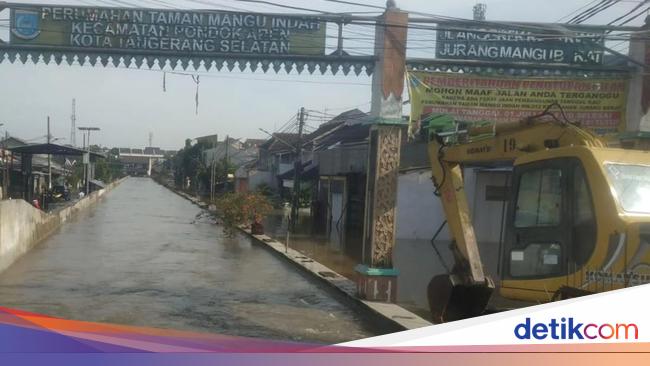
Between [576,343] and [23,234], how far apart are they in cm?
1187

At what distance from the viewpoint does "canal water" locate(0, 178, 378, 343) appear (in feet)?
20.9

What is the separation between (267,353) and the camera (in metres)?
3.32

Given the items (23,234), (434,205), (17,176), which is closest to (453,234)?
(23,234)

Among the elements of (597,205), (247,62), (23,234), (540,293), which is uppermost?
(247,62)

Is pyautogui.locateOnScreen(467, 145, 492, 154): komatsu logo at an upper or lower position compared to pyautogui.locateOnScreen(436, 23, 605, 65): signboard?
lower

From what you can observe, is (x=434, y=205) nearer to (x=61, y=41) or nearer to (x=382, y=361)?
(x=61, y=41)

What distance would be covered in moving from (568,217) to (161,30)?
15.3ft

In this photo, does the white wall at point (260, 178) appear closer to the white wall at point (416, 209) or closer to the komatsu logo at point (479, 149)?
the white wall at point (416, 209)

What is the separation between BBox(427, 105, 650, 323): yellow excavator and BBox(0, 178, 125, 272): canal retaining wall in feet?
27.4

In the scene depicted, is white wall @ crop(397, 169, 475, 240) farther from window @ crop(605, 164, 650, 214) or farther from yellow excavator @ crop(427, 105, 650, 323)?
window @ crop(605, 164, 650, 214)

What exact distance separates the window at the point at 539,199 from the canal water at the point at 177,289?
4.48 ft

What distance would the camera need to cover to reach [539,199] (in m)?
3.84

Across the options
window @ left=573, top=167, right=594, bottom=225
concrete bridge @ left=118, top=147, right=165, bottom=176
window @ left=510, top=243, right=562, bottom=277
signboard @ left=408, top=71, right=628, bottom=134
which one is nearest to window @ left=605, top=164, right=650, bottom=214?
window @ left=573, top=167, right=594, bottom=225

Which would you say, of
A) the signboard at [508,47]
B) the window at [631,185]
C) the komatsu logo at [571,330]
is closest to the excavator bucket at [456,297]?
the komatsu logo at [571,330]
